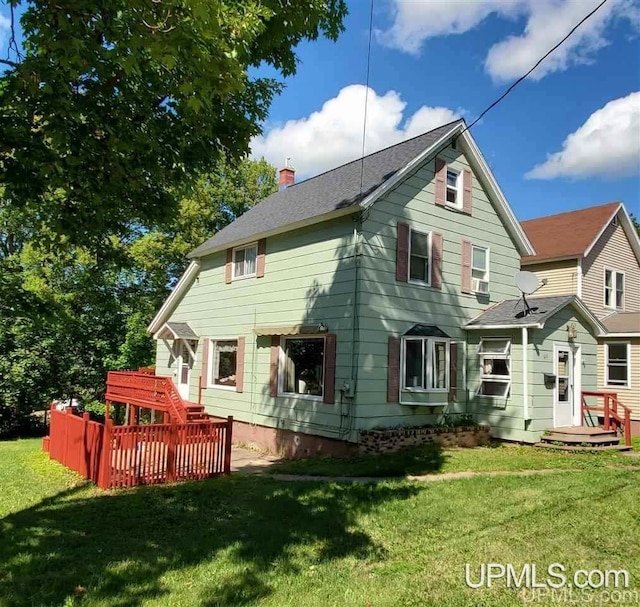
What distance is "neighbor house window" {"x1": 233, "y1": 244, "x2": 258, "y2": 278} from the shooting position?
632 inches

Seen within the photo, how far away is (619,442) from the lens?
13.3m

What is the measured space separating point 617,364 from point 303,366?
12.2 metres

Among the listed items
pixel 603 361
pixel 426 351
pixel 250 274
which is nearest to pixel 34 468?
pixel 250 274

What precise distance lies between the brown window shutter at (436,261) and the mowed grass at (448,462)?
4.25 metres

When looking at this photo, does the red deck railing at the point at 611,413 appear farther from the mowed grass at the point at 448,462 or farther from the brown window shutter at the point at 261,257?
the brown window shutter at the point at 261,257

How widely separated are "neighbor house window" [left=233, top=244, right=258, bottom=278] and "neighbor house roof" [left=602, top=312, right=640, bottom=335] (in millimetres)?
12566

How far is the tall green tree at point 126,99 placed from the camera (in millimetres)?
4895

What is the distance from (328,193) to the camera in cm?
1503

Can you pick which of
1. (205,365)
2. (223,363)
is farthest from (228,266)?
(205,365)

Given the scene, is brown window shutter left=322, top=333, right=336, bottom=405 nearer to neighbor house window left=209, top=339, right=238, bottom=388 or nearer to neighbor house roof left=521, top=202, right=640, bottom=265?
neighbor house window left=209, top=339, right=238, bottom=388

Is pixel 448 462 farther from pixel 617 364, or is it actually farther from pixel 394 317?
pixel 617 364

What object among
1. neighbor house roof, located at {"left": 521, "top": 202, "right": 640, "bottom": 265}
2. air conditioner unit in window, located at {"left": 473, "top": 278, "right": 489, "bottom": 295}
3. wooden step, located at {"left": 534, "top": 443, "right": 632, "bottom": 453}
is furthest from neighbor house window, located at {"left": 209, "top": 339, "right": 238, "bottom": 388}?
neighbor house roof, located at {"left": 521, "top": 202, "right": 640, "bottom": 265}

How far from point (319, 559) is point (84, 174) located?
500 cm

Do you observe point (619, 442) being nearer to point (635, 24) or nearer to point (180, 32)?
point (635, 24)
